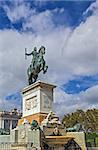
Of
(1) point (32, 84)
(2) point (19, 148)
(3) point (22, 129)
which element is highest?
(1) point (32, 84)

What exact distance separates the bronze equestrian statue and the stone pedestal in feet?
4.33

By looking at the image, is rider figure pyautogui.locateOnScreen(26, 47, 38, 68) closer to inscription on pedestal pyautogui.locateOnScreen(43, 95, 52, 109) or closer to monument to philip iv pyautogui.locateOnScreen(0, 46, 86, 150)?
monument to philip iv pyautogui.locateOnScreen(0, 46, 86, 150)

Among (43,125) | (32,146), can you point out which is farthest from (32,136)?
(43,125)

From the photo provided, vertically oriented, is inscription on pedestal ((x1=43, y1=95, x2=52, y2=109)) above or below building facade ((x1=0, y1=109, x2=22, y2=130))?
below

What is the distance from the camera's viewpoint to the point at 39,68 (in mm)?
28734

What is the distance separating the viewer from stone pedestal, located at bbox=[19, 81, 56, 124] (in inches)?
1041

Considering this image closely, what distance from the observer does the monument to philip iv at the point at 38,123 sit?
21.8 meters

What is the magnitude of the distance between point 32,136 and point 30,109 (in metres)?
6.00

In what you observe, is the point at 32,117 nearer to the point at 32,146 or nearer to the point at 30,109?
the point at 30,109

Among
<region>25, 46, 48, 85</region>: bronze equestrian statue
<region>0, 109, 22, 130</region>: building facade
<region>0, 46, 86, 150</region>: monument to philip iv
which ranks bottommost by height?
<region>0, 46, 86, 150</region>: monument to philip iv

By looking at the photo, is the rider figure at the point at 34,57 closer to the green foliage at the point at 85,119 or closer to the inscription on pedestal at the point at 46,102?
the inscription on pedestal at the point at 46,102

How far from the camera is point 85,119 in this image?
67.2 metres

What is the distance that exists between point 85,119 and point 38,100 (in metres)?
42.3

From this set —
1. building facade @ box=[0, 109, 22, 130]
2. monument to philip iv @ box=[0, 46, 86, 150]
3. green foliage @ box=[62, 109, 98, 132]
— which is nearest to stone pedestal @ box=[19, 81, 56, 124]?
monument to philip iv @ box=[0, 46, 86, 150]
